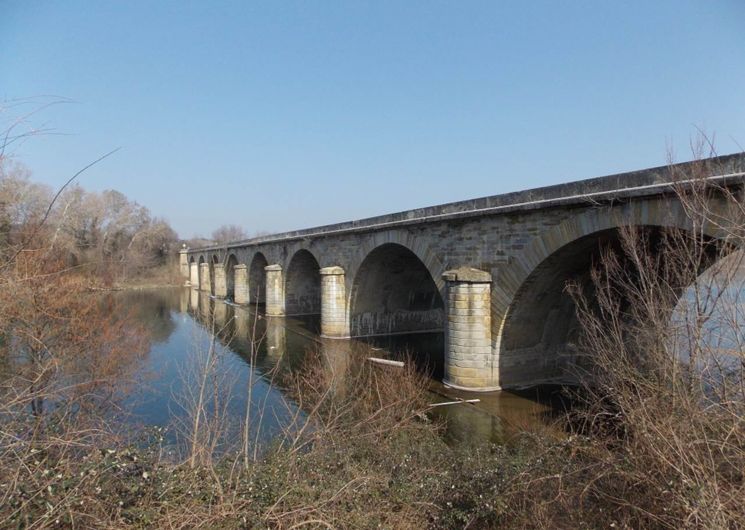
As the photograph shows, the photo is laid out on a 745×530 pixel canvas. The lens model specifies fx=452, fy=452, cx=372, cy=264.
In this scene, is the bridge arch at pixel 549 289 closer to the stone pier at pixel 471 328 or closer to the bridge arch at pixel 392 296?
the stone pier at pixel 471 328

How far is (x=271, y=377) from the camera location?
1342 cm

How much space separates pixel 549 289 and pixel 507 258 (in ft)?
4.66

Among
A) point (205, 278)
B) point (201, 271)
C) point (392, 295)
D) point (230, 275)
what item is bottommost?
point (392, 295)

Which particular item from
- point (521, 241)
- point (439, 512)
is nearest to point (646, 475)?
point (439, 512)

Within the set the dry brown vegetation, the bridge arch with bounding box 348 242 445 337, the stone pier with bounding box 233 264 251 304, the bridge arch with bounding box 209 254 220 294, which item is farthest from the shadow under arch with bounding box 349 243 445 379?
the bridge arch with bounding box 209 254 220 294

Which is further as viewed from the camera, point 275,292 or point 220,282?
point 220,282

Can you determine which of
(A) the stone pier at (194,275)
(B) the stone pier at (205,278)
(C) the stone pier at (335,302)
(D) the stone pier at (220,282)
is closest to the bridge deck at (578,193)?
(C) the stone pier at (335,302)

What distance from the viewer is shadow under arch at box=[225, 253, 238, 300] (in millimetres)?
39581

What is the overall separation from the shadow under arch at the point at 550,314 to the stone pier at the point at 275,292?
17303mm

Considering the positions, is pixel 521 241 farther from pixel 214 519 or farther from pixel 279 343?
pixel 279 343

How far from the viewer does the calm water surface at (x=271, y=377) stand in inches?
361

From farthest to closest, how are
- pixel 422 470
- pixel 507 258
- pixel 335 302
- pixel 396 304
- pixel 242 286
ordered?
1. pixel 242 286
2. pixel 396 304
3. pixel 335 302
4. pixel 507 258
5. pixel 422 470

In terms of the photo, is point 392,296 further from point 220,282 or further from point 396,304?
point 220,282

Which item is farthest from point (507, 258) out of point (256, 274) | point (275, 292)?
point (256, 274)
